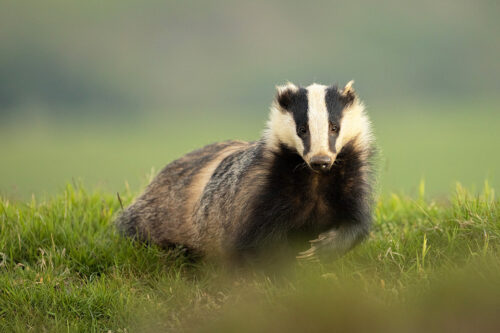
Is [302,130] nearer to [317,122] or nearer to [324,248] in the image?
[317,122]

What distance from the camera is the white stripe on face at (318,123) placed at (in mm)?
3621

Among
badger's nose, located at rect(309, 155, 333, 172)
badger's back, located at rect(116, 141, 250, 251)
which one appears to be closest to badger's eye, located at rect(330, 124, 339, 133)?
badger's nose, located at rect(309, 155, 333, 172)

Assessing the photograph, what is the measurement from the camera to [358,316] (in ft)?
9.36

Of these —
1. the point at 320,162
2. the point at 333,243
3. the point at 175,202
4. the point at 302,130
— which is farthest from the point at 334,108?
the point at 175,202

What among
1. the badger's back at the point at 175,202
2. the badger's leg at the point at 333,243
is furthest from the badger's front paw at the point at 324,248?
the badger's back at the point at 175,202

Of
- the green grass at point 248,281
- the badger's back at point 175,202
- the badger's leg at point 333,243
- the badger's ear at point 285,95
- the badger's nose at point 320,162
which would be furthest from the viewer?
the badger's back at point 175,202

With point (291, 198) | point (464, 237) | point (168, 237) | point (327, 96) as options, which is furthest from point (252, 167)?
point (464, 237)

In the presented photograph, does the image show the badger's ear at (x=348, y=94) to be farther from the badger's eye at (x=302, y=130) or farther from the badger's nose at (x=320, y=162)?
the badger's nose at (x=320, y=162)

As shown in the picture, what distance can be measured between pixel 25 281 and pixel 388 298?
6.64ft

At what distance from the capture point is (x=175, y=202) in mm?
4887

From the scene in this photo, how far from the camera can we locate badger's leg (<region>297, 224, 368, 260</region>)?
3.86 metres

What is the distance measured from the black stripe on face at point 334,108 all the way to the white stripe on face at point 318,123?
39 millimetres

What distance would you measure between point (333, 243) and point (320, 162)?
57cm

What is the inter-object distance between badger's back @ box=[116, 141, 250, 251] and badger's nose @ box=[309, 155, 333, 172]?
3.78ft
